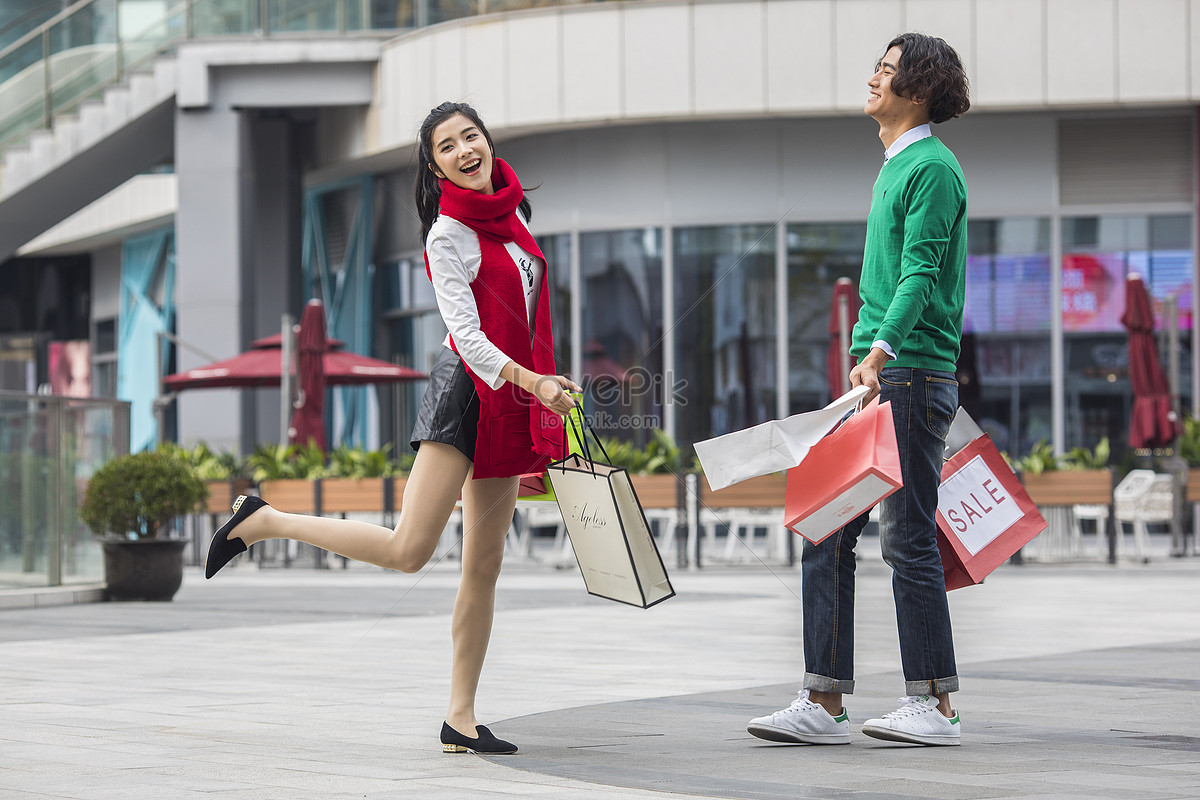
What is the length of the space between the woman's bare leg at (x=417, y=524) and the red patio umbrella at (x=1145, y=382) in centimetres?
1272

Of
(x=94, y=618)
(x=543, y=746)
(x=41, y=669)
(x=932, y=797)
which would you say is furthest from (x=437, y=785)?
(x=94, y=618)

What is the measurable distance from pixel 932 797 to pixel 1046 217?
18.0m

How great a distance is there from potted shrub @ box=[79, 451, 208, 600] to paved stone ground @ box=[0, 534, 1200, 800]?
13.3 inches

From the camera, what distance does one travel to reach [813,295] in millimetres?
20562

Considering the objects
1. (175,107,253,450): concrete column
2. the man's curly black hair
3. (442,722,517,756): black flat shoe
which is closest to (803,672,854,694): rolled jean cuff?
(442,722,517,756): black flat shoe

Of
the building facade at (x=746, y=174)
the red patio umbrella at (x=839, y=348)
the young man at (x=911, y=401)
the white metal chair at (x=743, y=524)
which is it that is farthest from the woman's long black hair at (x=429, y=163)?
the building facade at (x=746, y=174)

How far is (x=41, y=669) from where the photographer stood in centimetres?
685

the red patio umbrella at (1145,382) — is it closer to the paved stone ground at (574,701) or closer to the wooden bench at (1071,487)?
the wooden bench at (1071,487)

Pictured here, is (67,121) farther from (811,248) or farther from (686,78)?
(811,248)

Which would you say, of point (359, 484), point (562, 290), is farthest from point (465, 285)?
point (562, 290)

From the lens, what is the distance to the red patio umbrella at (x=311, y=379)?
1719 cm

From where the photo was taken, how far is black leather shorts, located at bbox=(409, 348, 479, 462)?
4.37m

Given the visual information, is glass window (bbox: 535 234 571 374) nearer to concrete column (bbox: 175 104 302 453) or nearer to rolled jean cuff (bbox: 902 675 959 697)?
concrete column (bbox: 175 104 302 453)

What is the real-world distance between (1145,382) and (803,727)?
1251 centimetres
